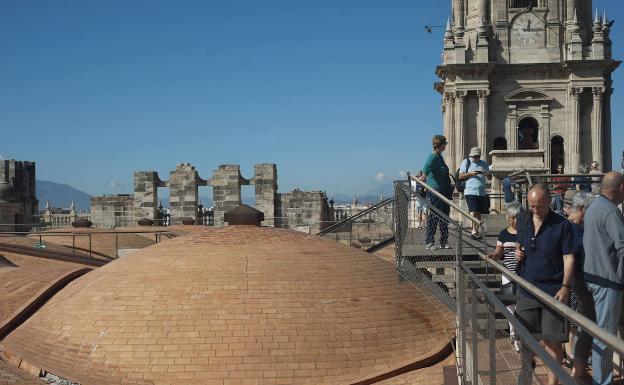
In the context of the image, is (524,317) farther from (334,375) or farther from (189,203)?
(189,203)

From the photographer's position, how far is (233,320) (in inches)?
473

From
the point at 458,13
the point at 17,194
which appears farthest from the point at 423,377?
the point at 17,194

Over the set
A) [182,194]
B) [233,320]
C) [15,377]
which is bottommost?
[15,377]

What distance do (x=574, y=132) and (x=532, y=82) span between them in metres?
3.28

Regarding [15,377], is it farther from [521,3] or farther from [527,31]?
[521,3]

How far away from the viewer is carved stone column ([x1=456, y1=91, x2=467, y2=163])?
37.7 m

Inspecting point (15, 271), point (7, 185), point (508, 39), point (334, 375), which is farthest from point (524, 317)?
point (7, 185)

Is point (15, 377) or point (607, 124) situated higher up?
point (607, 124)

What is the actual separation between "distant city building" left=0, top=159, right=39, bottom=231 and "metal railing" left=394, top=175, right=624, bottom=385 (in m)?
30.4

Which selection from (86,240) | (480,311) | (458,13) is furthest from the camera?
(458,13)

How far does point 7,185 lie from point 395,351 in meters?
32.6

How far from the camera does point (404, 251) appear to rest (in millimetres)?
11070

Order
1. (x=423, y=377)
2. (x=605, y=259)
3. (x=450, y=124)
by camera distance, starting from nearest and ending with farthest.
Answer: (x=605, y=259), (x=423, y=377), (x=450, y=124)

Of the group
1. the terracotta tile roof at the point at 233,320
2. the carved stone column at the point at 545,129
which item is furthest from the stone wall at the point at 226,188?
the terracotta tile roof at the point at 233,320
